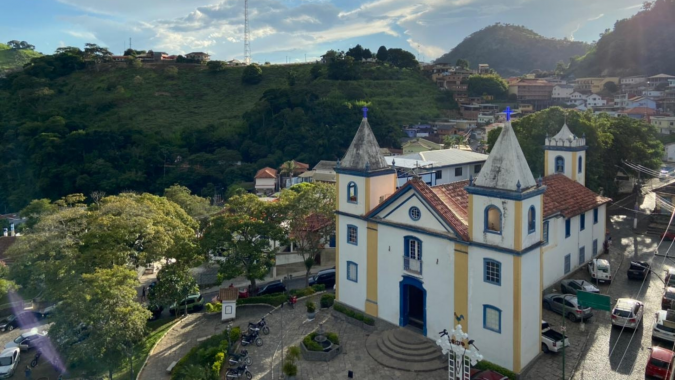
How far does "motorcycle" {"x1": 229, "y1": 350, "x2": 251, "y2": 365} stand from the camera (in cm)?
1947

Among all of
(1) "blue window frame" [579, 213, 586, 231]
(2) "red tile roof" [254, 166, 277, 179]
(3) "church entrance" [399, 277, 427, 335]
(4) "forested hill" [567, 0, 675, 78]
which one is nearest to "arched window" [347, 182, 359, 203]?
(3) "church entrance" [399, 277, 427, 335]

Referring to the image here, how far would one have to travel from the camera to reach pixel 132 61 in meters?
101

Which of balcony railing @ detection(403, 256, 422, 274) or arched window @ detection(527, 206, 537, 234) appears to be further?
balcony railing @ detection(403, 256, 422, 274)

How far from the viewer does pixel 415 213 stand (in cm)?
2012

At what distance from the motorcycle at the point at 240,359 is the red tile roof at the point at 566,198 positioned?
15232 millimetres

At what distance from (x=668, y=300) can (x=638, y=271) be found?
4.34 metres

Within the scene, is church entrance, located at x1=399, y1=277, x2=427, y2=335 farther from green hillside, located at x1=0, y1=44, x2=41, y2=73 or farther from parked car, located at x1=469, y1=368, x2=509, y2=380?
green hillside, located at x1=0, y1=44, x2=41, y2=73

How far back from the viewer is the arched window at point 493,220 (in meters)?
17.5

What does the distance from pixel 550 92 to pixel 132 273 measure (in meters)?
99.0

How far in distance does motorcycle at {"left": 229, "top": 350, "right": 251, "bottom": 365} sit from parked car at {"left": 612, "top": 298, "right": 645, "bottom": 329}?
50.1 feet

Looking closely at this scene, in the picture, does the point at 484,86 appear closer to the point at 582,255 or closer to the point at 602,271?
the point at 582,255

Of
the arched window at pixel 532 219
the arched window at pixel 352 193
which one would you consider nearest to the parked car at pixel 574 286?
the arched window at pixel 532 219

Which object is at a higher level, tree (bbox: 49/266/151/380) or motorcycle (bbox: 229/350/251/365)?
tree (bbox: 49/266/151/380)

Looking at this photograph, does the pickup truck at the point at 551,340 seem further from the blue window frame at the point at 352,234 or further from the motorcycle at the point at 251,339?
the motorcycle at the point at 251,339
